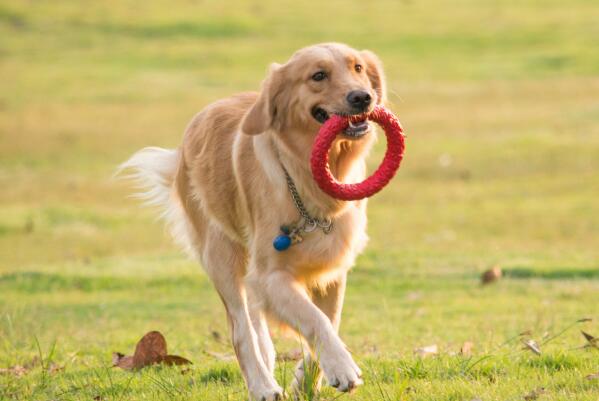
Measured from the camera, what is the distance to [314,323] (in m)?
5.31

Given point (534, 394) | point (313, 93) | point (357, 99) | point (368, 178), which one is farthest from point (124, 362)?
point (534, 394)

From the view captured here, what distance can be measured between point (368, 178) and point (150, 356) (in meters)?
1.84

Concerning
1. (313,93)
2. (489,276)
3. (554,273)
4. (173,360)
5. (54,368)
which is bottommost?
(554,273)

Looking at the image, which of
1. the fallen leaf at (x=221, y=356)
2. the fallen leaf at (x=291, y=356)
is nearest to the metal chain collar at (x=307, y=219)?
the fallen leaf at (x=291, y=356)

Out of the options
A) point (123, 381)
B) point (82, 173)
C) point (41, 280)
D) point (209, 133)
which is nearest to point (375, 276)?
point (41, 280)

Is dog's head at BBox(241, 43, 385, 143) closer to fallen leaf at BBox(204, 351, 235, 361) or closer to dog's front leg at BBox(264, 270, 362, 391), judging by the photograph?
dog's front leg at BBox(264, 270, 362, 391)

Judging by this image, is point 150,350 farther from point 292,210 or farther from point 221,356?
point 292,210

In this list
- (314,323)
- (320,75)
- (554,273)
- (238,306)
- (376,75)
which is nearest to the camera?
(314,323)

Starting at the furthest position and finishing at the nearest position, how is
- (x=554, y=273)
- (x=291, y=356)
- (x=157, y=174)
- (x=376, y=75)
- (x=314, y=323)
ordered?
(x=554, y=273), (x=157, y=174), (x=291, y=356), (x=376, y=75), (x=314, y=323)

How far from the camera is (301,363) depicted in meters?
5.81

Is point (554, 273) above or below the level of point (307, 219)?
below

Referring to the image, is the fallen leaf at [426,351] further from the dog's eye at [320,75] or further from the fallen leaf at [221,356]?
the dog's eye at [320,75]

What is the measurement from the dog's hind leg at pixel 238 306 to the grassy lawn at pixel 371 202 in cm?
18

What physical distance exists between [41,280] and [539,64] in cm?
2678
